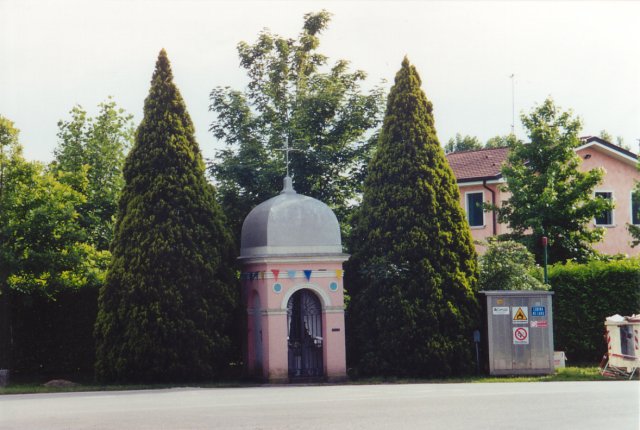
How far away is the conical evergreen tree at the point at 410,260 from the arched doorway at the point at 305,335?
1.10 meters

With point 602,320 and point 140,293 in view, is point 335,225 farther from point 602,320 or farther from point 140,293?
point 602,320

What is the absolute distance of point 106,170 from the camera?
1828 inches

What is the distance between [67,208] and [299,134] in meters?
8.08

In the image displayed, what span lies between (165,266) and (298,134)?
29.0ft

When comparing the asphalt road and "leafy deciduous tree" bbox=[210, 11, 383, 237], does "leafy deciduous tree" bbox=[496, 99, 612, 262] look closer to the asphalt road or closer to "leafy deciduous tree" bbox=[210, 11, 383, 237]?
"leafy deciduous tree" bbox=[210, 11, 383, 237]

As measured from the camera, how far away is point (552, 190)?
38469 mm

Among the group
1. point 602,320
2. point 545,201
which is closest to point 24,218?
point 602,320

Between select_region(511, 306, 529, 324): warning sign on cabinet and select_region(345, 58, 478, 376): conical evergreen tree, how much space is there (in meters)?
1.00

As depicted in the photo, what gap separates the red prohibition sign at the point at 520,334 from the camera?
87.5 ft

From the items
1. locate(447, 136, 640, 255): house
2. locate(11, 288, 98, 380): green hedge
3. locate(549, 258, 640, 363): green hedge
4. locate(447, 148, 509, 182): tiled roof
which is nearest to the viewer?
locate(11, 288, 98, 380): green hedge

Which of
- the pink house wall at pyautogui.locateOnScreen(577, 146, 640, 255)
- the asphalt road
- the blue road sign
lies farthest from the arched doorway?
the pink house wall at pyautogui.locateOnScreen(577, 146, 640, 255)

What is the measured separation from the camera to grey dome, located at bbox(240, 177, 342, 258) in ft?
84.6

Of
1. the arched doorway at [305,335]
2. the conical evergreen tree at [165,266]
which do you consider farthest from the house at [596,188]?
the conical evergreen tree at [165,266]

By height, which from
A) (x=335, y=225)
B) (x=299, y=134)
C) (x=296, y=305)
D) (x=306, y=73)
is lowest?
(x=296, y=305)
